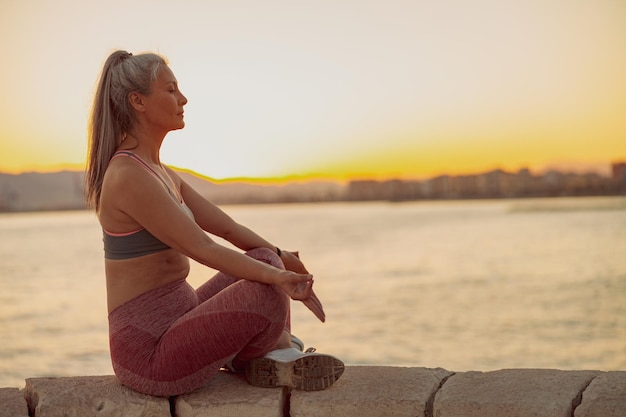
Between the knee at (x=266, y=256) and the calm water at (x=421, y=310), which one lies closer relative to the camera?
the knee at (x=266, y=256)

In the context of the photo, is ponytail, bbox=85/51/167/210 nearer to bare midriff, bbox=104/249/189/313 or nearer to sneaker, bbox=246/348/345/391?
bare midriff, bbox=104/249/189/313

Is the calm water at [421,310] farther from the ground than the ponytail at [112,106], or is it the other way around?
the ponytail at [112,106]

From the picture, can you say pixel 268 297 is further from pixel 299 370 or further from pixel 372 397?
pixel 372 397

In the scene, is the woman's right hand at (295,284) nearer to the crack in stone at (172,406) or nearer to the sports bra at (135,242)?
the sports bra at (135,242)

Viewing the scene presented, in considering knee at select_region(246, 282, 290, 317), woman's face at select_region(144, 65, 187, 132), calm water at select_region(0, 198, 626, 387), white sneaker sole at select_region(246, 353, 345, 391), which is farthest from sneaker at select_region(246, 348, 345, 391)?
calm water at select_region(0, 198, 626, 387)

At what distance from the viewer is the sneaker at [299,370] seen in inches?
103

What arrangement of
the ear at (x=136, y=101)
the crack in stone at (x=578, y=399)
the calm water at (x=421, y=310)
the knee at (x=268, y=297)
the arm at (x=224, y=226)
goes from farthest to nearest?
the calm water at (x=421, y=310), the arm at (x=224, y=226), the ear at (x=136, y=101), the knee at (x=268, y=297), the crack in stone at (x=578, y=399)

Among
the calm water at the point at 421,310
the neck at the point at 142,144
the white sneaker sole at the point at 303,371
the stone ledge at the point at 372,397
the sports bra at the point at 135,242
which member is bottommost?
the calm water at the point at 421,310

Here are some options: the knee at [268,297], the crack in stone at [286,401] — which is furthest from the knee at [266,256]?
the crack in stone at [286,401]

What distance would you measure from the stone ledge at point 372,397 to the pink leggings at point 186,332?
A: 80mm

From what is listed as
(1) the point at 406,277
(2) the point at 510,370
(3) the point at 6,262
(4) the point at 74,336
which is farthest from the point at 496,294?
(3) the point at 6,262

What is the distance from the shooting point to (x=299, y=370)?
261 centimetres

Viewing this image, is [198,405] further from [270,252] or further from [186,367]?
[270,252]

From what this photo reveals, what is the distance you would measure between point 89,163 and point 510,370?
62.7 inches
